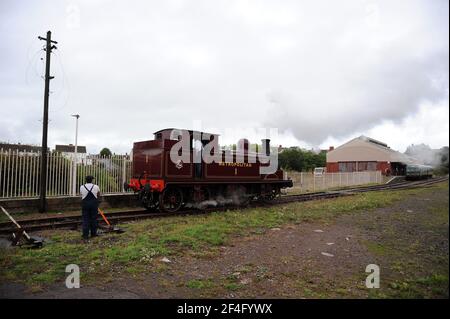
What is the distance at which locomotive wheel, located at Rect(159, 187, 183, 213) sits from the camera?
1118 cm

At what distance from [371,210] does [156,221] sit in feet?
26.5

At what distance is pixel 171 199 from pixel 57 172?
4.98 metres

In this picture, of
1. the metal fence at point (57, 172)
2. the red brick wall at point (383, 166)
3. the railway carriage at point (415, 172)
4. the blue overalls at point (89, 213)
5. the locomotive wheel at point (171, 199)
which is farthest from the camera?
the red brick wall at point (383, 166)

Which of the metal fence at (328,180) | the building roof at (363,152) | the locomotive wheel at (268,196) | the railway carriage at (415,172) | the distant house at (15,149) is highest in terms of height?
the building roof at (363,152)

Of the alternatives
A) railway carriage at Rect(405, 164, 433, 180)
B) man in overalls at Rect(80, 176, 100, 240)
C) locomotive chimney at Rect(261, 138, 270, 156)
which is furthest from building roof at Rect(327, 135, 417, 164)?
man in overalls at Rect(80, 176, 100, 240)

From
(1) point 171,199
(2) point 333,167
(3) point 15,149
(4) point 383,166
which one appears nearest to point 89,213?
(1) point 171,199

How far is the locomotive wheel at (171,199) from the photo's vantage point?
440 inches

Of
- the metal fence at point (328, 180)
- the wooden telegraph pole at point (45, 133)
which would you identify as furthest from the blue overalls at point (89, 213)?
the metal fence at point (328, 180)

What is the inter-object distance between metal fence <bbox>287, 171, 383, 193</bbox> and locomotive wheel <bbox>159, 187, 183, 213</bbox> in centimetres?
1357

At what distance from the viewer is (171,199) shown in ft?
37.3

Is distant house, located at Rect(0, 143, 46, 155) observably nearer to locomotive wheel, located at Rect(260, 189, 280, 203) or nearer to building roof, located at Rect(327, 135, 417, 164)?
locomotive wheel, located at Rect(260, 189, 280, 203)

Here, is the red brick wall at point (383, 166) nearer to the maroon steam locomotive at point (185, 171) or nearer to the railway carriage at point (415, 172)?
the railway carriage at point (415, 172)
